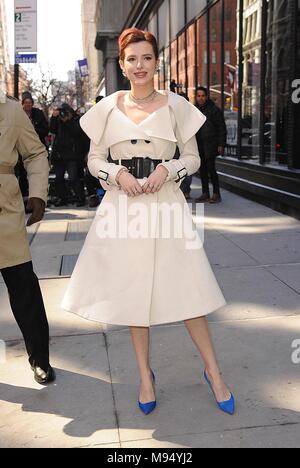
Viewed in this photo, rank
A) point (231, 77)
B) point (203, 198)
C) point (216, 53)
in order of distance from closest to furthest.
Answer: point (203, 198), point (231, 77), point (216, 53)

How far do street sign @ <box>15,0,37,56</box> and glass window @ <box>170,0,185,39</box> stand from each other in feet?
27.0

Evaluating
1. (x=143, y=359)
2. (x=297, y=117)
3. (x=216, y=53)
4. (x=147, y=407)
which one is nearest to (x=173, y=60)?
(x=216, y=53)

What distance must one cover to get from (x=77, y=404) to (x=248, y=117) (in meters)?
8.95

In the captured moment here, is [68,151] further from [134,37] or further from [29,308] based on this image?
[134,37]

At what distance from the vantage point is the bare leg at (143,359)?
9.61 ft

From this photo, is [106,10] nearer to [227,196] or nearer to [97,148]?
[227,196]

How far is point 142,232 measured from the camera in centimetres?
283

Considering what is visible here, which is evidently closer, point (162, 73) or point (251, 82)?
point (251, 82)

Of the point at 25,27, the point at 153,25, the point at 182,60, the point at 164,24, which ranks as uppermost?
the point at 153,25

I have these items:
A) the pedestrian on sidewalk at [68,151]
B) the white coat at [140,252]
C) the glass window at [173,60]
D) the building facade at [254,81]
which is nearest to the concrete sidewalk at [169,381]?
the white coat at [140,252]

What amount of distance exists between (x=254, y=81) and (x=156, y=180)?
8460mm

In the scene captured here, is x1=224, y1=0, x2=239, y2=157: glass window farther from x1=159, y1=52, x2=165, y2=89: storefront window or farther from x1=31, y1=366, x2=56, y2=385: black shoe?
x1=31, y1=366, x2=56, y2=385: black shoe

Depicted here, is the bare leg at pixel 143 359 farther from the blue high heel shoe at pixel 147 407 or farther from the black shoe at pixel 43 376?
the black shoe at pixel 43 376

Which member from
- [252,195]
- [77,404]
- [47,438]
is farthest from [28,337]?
[252,195]
